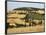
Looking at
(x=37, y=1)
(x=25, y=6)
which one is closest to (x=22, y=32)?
(x=25, y=6)

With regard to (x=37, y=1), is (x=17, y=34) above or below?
below

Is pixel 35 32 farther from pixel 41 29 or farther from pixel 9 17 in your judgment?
pixel 9 17

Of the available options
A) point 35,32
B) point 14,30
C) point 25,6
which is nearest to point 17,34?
point 14,30

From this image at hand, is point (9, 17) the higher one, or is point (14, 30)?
point (9, 17)

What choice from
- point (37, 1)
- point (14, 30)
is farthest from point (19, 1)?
point (14, 30)
